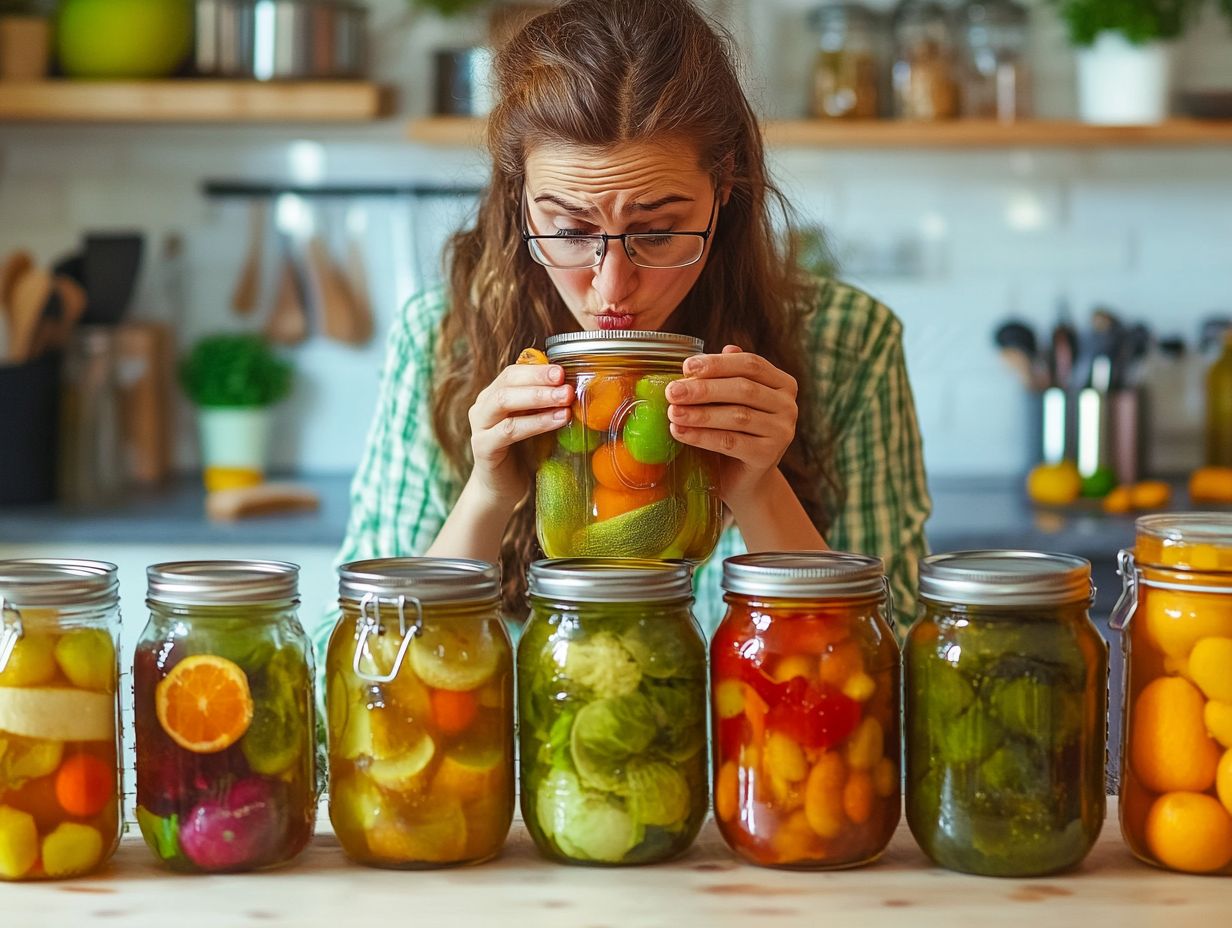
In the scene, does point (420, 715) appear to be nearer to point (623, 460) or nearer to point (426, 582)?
point (426, 582)

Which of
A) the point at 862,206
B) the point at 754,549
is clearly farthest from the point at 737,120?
the point at 862,206

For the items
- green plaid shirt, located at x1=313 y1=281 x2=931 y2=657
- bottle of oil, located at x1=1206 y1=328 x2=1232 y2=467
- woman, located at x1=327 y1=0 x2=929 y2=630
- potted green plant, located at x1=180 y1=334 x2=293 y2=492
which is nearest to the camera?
woman, located at x1=327 y1=0 x2=929 y2=630

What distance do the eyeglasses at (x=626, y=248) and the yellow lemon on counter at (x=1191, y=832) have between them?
1.82 ft

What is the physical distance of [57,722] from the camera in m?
0.88

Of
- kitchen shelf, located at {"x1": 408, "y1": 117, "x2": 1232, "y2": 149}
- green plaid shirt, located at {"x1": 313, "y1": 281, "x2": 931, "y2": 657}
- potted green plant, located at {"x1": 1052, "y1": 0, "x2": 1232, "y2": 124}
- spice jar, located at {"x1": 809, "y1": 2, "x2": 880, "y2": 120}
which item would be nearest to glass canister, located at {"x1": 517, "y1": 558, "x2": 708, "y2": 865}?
green plaid shirt, located at {"x1": 313, "y1": 281, "x2": 931, "y2": 657}

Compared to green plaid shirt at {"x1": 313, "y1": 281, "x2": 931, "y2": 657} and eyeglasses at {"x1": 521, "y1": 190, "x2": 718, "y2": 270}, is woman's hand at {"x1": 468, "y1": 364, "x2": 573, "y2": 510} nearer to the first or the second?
eyeglasses at {"x1": 521, "y1": 190, "x2": 718, "y2": 270}

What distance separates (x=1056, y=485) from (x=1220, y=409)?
1.51 ft

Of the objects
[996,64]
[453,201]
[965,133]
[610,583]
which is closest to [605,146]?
[610,583]

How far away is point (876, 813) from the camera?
2.95ft

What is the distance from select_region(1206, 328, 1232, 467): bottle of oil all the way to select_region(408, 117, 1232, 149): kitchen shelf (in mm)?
392

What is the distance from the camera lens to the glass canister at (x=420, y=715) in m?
0.88

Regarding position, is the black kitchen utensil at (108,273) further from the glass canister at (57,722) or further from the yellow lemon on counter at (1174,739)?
the yellow lemon on counter at (1174,739)

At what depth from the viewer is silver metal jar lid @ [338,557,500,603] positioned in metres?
0.88

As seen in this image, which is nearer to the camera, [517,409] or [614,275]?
[517,409]
